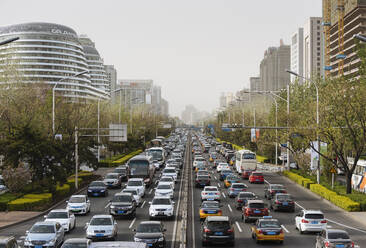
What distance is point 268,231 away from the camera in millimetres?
22547

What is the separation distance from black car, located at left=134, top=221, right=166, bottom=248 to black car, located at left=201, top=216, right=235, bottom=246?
7.09ft

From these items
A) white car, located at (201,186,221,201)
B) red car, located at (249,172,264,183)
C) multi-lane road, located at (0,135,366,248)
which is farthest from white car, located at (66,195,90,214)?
red car, located at (249,172,264,183)

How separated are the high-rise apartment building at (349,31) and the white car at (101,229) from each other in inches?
4034

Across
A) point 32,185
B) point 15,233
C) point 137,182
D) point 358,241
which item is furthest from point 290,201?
point 32,185

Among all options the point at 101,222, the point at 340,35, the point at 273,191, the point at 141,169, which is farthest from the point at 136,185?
the point at 340,35

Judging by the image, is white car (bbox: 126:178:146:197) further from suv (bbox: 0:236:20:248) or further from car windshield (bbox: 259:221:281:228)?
suv (bbox: 0:236:20:248)

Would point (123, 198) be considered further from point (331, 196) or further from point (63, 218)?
point (331, 196)

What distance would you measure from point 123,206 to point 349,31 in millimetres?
127114

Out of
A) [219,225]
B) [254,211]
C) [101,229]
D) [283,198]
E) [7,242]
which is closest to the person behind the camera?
[7,242]

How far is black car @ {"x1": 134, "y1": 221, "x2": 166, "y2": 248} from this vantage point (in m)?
20.6

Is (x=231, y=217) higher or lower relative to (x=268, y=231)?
lower

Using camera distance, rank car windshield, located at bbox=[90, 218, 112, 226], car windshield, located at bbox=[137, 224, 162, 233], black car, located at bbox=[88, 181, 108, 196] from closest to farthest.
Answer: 1. car windshield, located at bbox=[137, 224, 162, 233]
2. car windshield, located at bbox=[90, 218, 112, 226]
3. black car, located at bbox=[88, 181, 108, 196]

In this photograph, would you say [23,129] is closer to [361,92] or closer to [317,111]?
[317,111]

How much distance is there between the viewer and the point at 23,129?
37.7 m
